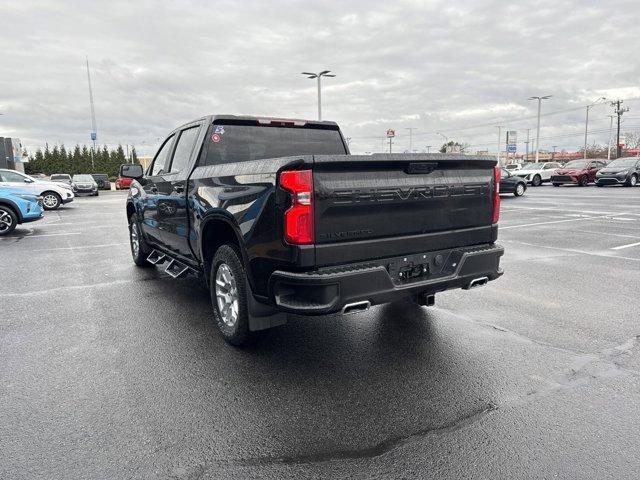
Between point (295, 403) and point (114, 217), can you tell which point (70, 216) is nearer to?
point (114, 217)

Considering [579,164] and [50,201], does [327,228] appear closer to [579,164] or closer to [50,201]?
[50,201]

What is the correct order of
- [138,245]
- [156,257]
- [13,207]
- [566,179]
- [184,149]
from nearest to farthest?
[184,149] < [156,257] < [138,245] < [13,207] < [566,179]

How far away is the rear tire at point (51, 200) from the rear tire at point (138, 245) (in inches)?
604

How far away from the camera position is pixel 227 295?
166 inches

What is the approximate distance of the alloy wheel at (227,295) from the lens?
4.05m

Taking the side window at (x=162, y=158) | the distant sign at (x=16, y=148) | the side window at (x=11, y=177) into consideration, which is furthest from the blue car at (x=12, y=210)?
the distant sign at (x=16, y=148)

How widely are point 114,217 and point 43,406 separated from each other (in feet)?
48.1

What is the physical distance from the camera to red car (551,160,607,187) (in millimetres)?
30969

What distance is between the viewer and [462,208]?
4.01 metres

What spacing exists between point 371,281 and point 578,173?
3233 centimetres

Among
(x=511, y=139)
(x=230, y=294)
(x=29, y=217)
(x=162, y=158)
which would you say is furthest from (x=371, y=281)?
(x=511, y=139)

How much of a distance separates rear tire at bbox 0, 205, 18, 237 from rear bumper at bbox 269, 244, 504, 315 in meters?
11.7

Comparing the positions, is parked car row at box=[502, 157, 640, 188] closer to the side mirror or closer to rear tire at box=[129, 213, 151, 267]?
rear tire at box=[129, 213, 151, 267]

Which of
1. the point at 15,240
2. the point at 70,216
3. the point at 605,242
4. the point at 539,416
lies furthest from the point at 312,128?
the point at 70,216
